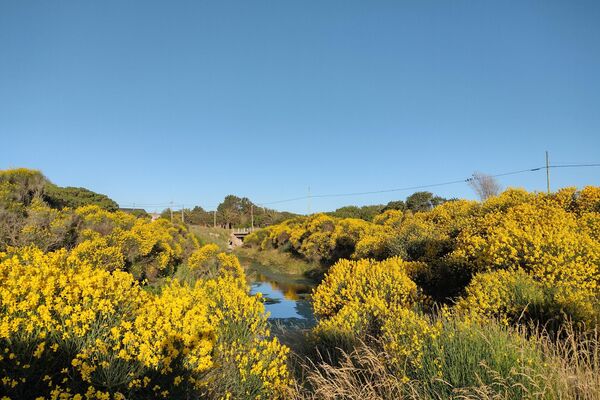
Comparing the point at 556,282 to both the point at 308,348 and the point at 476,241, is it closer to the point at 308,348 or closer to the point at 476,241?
the point at 476,241

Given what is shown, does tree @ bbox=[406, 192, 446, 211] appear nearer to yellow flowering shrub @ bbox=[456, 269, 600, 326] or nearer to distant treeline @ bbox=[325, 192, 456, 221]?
distant treeline @ bbox=[325, 192, 456, 221]

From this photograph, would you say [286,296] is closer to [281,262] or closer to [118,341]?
[281,262]

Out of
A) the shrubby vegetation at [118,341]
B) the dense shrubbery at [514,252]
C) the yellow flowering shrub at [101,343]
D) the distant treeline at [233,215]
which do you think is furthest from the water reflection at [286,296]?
the distant treeline at [233,215]

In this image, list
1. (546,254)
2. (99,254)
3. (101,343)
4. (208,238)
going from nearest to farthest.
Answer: (101,343), (546,254), (99,254), (208,238)

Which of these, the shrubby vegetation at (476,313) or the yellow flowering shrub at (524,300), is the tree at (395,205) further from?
the yellow flowering shrub at (524,300)

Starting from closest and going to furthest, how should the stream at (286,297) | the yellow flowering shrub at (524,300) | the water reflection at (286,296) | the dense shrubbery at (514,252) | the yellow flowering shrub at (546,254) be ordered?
the yellow flowering shrub at (524,300) < the dense shrubbery at (514,252) < the yellow flowering shrub at (546,254) < the stream at (286,297) < the water reflection at (286,296)

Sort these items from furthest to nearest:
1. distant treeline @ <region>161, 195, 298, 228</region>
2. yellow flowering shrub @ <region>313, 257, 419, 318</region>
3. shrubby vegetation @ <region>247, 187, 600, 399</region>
A: distant treeline @ <region>161, 195, 298, 228</region>, yellow flowering shrub @ <region>313, 257, 419, 318</region>, shrubby vegetation @ <region>247, 187, 600, 399</region>

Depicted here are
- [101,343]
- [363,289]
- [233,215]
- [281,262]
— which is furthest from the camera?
[233,215]

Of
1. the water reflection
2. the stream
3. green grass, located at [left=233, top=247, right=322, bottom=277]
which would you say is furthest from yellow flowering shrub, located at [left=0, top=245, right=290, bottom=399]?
green grass, located at [left=233, top=247, right=322, bottom=277]

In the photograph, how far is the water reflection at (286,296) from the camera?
548 inches

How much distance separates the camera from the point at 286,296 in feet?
62.0

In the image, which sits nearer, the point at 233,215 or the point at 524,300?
the point at 524,300

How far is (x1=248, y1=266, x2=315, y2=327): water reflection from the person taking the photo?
13.9 meters

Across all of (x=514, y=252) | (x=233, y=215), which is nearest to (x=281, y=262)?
(x=514, y=252)
